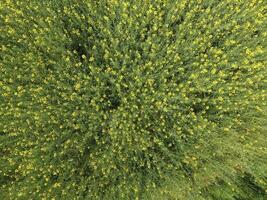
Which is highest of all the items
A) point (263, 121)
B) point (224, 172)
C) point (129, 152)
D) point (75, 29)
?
point (75, 29)

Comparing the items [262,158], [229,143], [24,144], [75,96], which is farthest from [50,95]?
[262,158]

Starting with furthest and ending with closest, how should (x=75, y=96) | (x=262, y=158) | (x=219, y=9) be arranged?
(x=262, y=158) < (x=219, y=9) < (x=75, y=96)

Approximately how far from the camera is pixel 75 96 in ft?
12.4

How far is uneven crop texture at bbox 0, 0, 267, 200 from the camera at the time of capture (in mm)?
3809

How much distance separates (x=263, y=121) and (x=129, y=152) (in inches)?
75.3

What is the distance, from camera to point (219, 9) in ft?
13.2

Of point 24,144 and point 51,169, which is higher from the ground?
point 24,144

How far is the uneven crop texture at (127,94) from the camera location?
381cm

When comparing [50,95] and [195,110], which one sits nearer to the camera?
[50,95]

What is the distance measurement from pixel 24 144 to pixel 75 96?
97 centimetres

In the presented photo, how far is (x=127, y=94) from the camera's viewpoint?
12.7 feet

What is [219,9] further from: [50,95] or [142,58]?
[50,95]

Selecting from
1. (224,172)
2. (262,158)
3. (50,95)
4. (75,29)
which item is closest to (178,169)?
(224,172)

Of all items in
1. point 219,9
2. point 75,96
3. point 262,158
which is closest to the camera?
point 75,96
